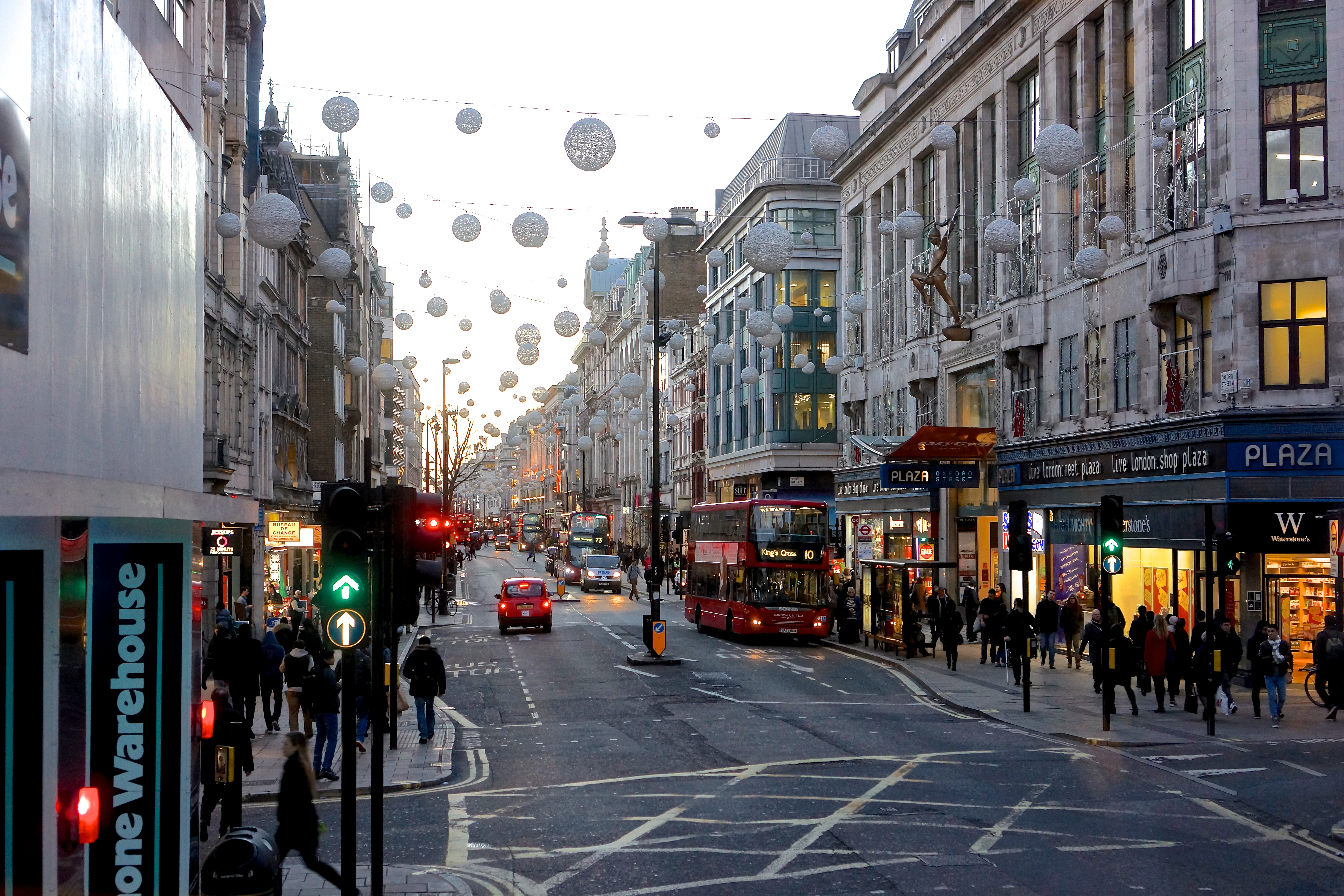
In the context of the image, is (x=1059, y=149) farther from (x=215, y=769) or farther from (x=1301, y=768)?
(x=215, y=769)

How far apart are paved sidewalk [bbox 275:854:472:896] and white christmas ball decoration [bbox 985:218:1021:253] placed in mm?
15401

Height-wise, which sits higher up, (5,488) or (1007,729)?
(5,488)

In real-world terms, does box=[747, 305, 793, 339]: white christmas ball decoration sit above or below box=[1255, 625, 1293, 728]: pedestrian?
above

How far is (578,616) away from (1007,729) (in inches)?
1212

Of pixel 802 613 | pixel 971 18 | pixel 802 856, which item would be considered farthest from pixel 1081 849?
pixel 971 18

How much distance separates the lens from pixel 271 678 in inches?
889

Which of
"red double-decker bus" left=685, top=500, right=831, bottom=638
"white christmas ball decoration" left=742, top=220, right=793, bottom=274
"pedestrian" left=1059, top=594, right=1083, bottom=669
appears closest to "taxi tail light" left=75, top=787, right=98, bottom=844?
"white christmas ball decoration" left=742, top=220, right=793, bottom=274

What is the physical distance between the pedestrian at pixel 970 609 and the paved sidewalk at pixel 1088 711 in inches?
209

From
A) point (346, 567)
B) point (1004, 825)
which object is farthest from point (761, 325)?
point (346, 567)

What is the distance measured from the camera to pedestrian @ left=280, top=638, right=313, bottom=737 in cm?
1930

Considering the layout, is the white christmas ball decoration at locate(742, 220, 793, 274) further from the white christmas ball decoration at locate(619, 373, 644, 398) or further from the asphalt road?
the white christmas ball decoration at locate(619, 373, 644, 398)

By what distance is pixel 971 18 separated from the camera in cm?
4409

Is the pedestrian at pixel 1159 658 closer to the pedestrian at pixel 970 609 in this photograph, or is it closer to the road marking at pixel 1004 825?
the road marking at pixel 1004 825

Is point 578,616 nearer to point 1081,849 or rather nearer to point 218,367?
point 218,367
